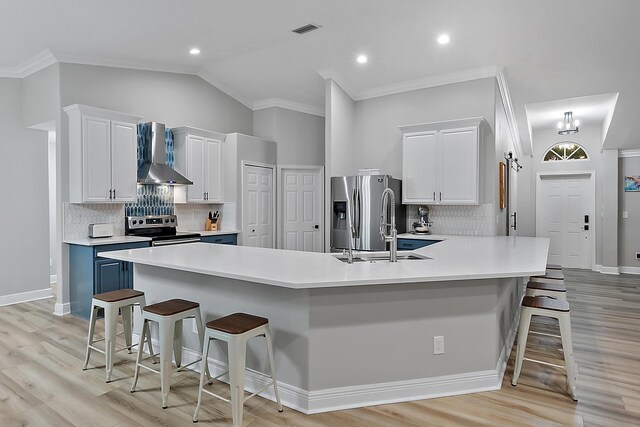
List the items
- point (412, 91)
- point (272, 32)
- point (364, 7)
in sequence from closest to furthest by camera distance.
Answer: point (364, 7) < point (272, 32) < point (412, 91)

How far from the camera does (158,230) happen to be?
534 cm

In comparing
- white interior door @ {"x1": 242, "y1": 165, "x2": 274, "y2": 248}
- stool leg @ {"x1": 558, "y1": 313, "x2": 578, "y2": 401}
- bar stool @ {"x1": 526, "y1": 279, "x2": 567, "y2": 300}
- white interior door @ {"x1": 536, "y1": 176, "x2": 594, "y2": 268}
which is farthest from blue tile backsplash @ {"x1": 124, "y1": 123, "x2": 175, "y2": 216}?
white interior door @ {"x1": 536, "y1": 176, "x2": 594, "y2": 268}

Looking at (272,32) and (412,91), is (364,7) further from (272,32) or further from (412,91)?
(412,91)

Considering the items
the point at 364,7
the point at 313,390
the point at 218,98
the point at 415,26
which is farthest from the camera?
the point at 218,98

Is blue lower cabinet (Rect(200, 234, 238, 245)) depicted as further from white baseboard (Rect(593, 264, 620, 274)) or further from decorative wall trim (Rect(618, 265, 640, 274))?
decorative wall trim (Rect(618, 265, 640, 274))

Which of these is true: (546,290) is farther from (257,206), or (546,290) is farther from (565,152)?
(565,152)

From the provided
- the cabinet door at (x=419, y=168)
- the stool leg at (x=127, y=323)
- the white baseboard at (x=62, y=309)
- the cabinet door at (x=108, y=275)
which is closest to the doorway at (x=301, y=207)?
the cabinet door at (x=419, y=168)

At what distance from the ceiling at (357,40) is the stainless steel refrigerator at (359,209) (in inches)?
60.4

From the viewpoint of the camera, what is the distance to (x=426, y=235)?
16.8 ft

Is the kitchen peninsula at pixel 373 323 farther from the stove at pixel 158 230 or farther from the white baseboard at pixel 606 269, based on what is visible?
the white baseboard at pixel 606 269

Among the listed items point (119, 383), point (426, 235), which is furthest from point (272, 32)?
point (119, 383)

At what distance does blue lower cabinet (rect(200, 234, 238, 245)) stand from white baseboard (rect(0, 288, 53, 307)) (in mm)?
2179

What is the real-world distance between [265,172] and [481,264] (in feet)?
15.2

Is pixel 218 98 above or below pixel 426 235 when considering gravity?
above
